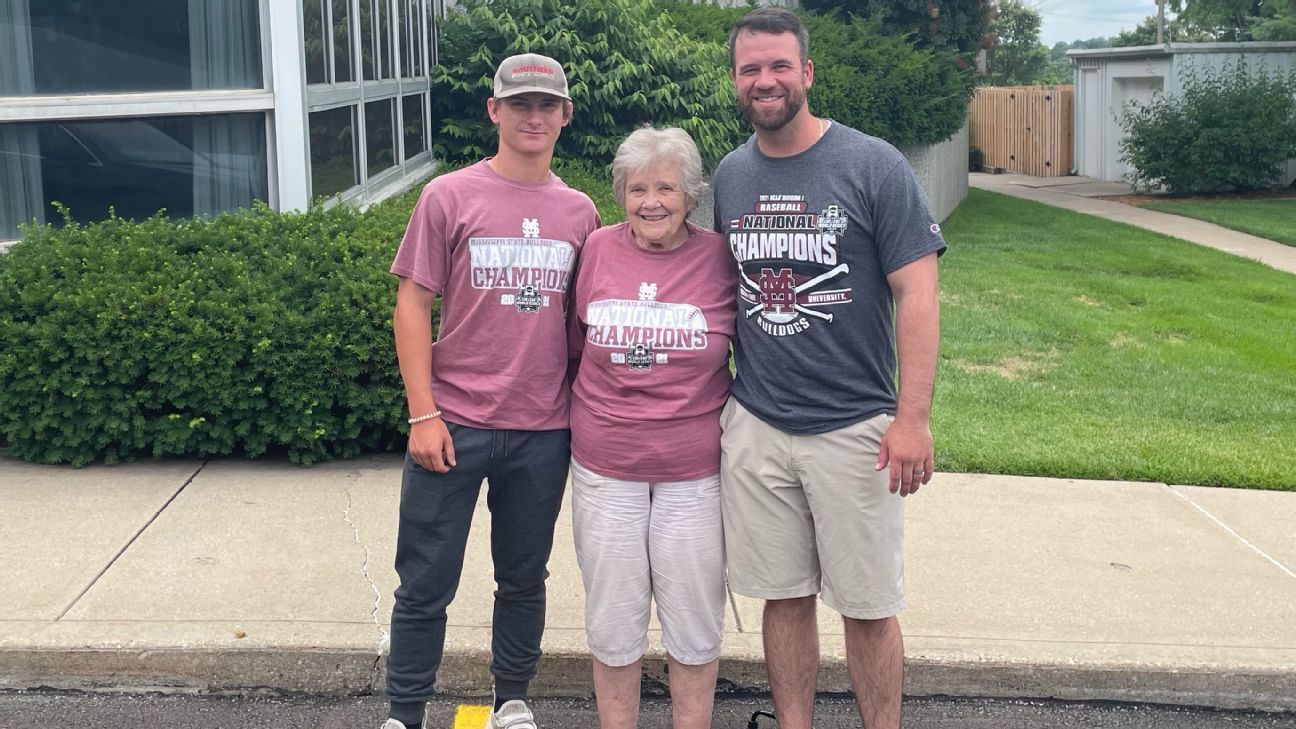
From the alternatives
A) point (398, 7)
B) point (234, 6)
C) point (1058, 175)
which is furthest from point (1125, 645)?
point (1058, 175)

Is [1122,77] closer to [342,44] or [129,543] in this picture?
[342,44]

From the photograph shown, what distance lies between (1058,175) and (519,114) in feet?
87.0

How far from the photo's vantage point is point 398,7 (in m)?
8.84

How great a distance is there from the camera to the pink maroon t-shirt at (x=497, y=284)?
3283 mm

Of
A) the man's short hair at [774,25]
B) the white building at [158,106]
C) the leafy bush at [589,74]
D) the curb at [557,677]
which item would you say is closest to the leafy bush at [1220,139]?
the leafy bush at [589,74]

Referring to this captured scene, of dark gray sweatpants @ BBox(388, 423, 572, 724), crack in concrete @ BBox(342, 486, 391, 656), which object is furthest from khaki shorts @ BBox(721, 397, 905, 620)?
crack in concrete @ BBox(342, 486, 391, 656)

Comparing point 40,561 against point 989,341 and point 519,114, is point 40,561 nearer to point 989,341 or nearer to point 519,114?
point 519,114

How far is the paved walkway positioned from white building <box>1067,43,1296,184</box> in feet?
2.00

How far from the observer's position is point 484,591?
446 cm

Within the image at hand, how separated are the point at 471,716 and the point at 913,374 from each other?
1646mm

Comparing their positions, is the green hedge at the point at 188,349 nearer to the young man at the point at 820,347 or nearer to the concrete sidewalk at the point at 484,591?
the concrete sidewalk at the point at 484,591

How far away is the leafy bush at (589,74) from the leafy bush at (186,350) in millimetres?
4494

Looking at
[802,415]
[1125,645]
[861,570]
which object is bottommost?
[1125,645]

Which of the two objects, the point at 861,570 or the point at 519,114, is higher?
the point at 519,114
